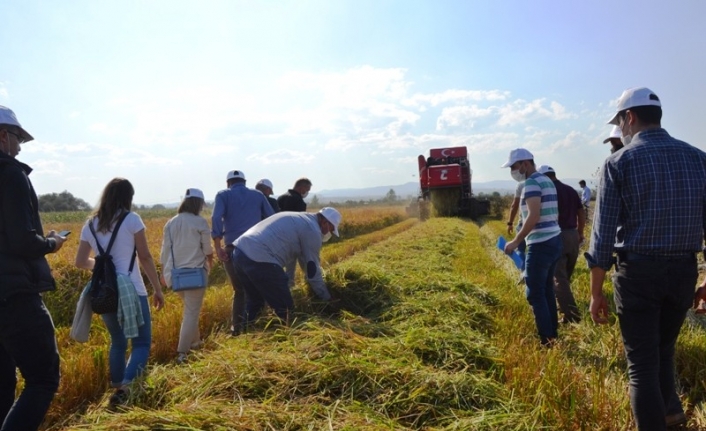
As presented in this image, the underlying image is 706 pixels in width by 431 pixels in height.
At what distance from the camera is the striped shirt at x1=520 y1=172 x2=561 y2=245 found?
3.99 meters

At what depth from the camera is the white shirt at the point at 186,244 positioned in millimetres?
4195

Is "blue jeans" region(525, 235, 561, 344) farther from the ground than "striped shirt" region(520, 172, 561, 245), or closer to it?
closer to it

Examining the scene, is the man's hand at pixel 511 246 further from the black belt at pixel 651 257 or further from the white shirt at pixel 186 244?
the white shirt at pixel 186 244

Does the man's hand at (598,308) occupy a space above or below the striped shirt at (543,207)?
below

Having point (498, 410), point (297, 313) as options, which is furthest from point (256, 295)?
point (498, 410)

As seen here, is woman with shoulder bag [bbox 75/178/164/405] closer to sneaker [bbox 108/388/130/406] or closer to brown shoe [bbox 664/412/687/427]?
sneaker [bbox 108/388/130/406]

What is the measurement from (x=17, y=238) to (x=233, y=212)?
2.97 meters

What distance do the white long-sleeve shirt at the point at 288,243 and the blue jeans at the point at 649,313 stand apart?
2.63m

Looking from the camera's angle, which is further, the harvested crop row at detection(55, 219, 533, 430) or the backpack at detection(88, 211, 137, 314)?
the backpack at detection(88, 211, 137, 314)

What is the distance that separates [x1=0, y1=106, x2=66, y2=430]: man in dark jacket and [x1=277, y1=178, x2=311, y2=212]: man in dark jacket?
3972 mm

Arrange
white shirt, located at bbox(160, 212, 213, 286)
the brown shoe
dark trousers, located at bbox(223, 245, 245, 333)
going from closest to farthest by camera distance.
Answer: the brown shoe
white shirt, located at bbox(160, 212, 213, 286)
dark trousers, located at bbox(223, 245, 245, 333)

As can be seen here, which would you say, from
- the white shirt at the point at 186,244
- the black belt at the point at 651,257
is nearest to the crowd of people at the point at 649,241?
the black belt at the point at 651,257

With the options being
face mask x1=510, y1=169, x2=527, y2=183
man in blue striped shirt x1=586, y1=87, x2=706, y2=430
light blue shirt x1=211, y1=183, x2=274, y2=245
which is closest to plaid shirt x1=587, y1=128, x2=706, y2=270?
man in blue striped shirt x1=586, y1=87, x2=706, y2=430

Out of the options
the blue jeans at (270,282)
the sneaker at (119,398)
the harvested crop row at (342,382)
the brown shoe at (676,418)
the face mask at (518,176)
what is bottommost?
the brown shoe at (676,418)
